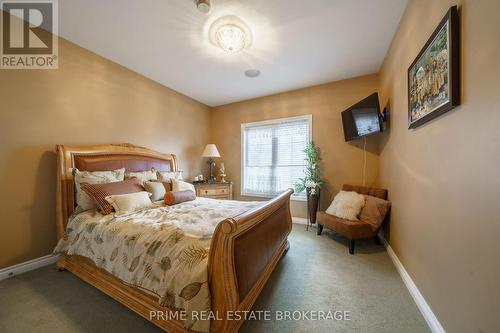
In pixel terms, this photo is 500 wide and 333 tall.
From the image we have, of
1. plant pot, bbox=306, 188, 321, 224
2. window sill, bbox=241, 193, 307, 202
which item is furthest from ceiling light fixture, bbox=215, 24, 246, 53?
window sill, bbox=241, 193, 307, 202

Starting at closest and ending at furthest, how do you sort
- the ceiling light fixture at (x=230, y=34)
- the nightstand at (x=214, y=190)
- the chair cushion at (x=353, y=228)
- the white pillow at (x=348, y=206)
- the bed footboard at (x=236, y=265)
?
the bed footboard at (x=236, y=265), the ceiling light fixture at (x=230, y=34), the chair cushion at (x=353, y=228), the white pillow at (x=348, y=206), the nightstand at (x=214, y=190)

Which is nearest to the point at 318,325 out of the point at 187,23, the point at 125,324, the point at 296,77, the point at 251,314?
the point at 251,314

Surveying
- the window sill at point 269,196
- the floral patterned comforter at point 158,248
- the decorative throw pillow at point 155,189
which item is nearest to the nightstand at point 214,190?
the window sill at point 269,196

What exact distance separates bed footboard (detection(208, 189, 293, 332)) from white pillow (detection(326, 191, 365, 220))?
162cm

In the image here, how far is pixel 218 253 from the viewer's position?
1062mm

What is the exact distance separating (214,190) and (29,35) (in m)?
3.19

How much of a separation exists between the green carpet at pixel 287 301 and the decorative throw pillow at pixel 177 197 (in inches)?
40.7

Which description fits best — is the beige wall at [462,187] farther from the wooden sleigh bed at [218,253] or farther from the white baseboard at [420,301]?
the wooden sleigh bed at [218,253]

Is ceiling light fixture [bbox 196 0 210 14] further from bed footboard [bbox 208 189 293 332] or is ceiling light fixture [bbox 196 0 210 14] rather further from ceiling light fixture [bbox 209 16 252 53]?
bed footboard [bbox 208 189 293 332]

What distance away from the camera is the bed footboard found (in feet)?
3.47

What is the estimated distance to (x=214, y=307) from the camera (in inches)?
42.2

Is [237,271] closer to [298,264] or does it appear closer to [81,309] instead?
[298,264]

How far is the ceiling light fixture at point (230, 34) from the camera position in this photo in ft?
6.61

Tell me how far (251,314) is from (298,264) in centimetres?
92
